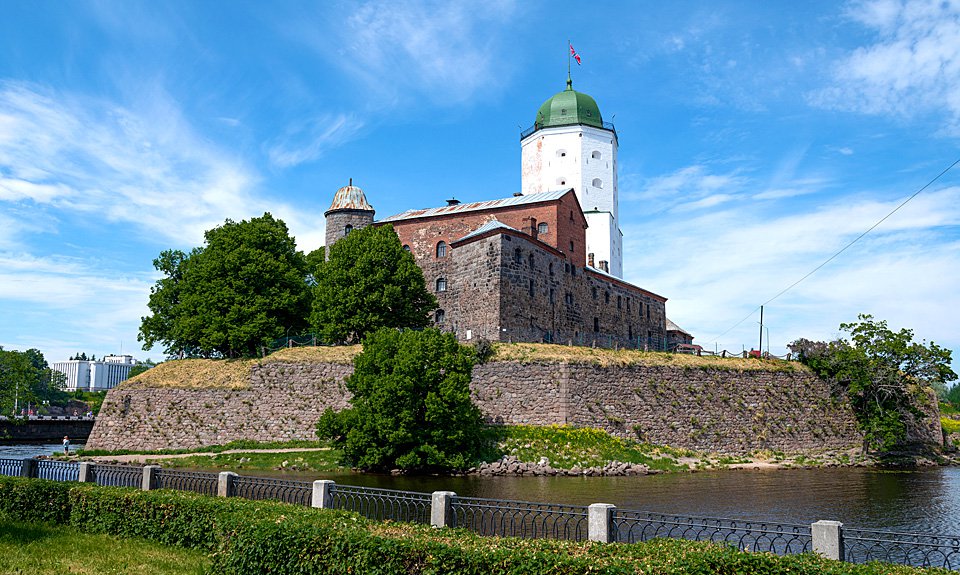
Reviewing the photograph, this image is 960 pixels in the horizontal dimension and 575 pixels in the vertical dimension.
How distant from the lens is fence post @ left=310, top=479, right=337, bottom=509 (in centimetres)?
1590

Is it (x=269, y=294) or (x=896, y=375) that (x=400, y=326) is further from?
(x=896, y=375)

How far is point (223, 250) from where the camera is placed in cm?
5122

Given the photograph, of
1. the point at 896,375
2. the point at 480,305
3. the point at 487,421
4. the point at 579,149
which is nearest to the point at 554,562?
the point at 487,421

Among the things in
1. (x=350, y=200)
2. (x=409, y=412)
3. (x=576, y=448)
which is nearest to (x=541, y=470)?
(x=576, y=448)

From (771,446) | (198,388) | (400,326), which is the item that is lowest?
(771,446)

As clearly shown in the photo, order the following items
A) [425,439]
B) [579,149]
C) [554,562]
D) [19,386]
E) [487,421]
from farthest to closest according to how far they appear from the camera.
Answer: [579,149] < [19,386] < [487,421] < [425,439] < [554,562]

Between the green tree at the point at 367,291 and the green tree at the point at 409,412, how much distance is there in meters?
11.7

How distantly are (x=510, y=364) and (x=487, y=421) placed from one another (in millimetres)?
3701

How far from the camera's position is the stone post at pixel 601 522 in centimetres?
1274

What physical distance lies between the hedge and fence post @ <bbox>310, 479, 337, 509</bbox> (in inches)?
67.1

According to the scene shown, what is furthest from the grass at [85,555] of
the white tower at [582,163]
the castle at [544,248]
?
the white tower at [582,163]

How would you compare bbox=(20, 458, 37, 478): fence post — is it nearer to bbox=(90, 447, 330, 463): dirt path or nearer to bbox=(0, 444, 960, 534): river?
bbox=(0, 444, 960, 534): river

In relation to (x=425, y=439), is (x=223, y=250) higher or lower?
higher

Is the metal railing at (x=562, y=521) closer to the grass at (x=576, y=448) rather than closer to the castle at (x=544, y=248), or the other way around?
the grass at (x=576, y=448)
